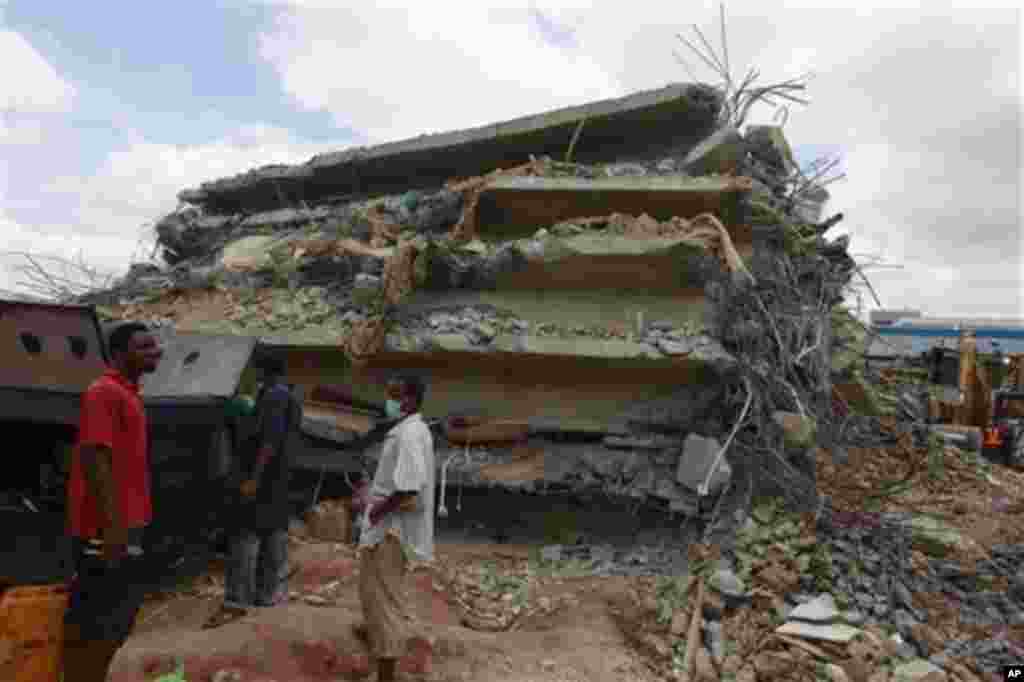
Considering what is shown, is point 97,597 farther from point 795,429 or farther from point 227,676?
point 795,429

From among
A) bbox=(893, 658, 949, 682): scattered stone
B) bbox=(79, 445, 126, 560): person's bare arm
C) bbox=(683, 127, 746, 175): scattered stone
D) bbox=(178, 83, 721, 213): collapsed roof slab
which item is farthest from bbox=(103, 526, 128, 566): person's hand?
bbox=(178, 83, 721, 213): collapsed roof slab

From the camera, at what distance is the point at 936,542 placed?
6859mm

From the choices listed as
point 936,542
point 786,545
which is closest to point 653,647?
point 786,545

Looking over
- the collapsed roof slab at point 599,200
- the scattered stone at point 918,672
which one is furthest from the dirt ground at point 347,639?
the collapsed roof slab at point 599,200

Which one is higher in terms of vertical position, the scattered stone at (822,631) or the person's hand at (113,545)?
the person's hand at (113,545)

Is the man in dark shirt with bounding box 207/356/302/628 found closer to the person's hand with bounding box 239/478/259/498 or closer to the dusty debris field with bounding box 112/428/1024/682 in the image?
the person's hand with bounding box 239/478/259/498

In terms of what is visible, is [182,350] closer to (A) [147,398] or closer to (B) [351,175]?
(A) [147,398]

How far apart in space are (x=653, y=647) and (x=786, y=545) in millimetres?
1479

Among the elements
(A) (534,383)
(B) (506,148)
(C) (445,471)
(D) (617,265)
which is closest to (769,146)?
(D) (617,265)

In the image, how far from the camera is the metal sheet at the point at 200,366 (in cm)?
545

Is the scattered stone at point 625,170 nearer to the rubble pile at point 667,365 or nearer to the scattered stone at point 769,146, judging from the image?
the rubble pile at point 667,365

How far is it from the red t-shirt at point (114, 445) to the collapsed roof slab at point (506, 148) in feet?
21.3

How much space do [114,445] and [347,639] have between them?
196cm

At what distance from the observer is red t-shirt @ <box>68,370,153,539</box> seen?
3.30 m
